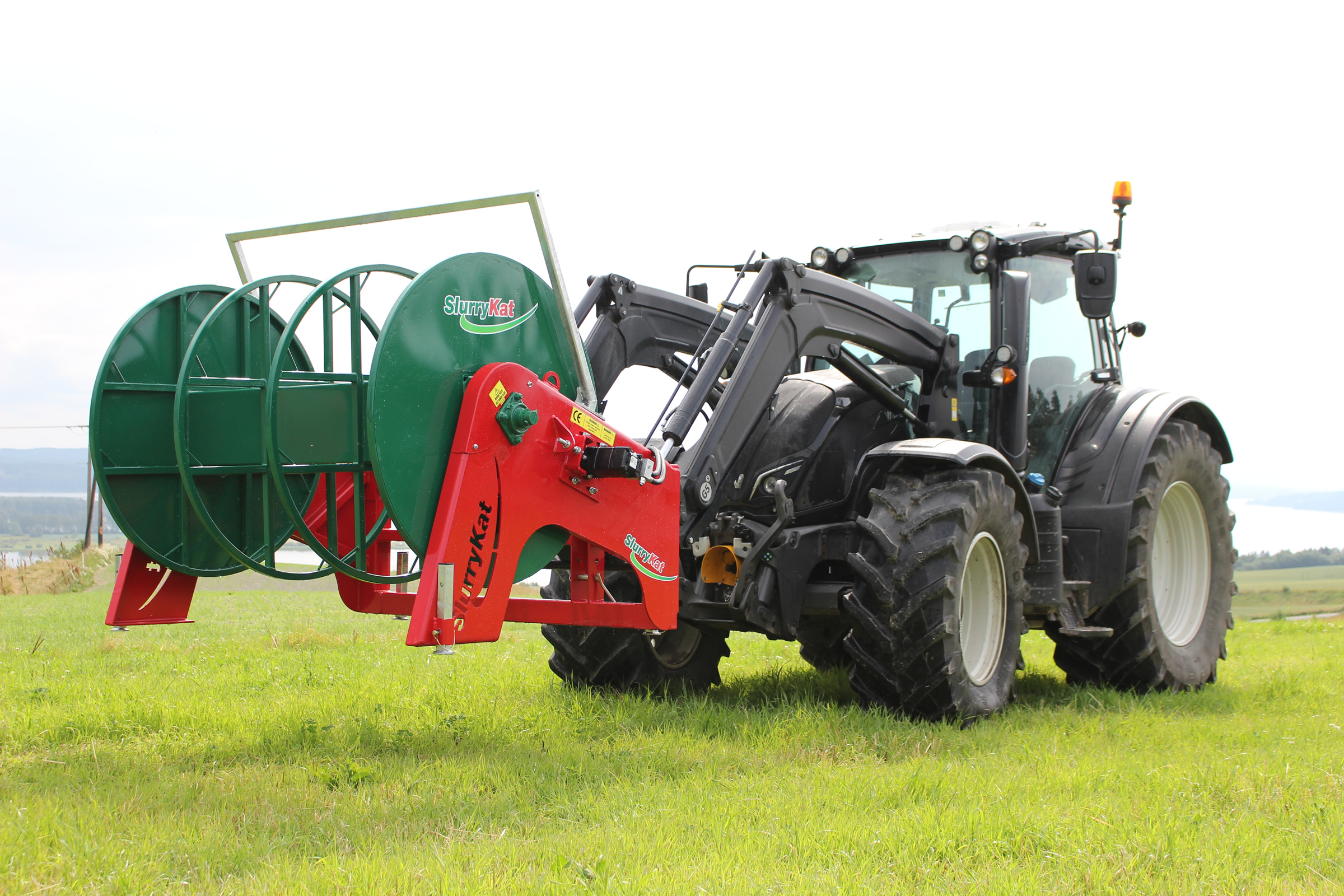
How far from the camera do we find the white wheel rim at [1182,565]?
25.3 feet

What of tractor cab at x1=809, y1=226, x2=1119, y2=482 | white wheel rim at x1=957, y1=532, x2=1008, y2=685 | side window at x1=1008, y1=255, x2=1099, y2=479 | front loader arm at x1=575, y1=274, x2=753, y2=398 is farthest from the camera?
side window at x1=1008, y1=255, x2=1099, y2=479

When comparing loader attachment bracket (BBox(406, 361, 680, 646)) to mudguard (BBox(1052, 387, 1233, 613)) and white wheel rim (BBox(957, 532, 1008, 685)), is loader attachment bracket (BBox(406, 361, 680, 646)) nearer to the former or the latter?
white wheel rim (BBox(957, 532, 1008, 685))

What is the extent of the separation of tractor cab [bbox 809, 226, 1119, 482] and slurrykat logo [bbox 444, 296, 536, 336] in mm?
2233

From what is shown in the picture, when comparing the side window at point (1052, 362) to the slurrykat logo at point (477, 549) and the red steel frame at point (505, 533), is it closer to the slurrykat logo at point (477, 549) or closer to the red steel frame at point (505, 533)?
the red steel frame at point (505, 533)

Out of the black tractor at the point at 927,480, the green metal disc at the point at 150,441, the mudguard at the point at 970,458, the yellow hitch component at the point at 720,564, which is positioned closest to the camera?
the green metal disc at the point at 150,441

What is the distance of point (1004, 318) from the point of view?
6.75 m

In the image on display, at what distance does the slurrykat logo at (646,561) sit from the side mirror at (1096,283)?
9.19 feet

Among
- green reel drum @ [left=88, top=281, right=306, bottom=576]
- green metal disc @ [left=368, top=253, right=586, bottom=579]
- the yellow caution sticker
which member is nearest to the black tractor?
the yellow caution sticker

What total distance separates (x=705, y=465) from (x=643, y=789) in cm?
167

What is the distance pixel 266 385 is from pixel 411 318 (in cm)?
73

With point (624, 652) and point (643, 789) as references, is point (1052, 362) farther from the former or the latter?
point (643, 789)

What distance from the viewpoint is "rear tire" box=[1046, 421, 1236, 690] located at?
693 cm

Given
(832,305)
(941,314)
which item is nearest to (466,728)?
(832,305)

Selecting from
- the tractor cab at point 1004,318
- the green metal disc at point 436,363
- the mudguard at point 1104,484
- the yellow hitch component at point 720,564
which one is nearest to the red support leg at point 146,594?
the green metal disc at point 436,363
